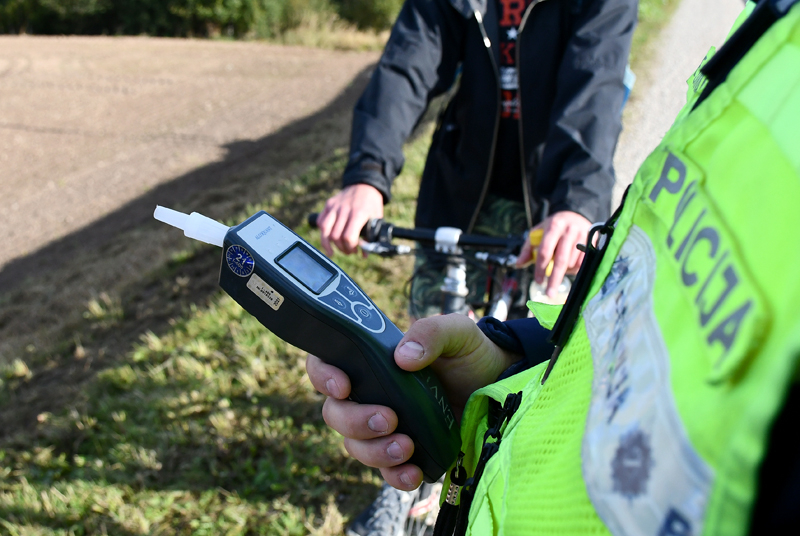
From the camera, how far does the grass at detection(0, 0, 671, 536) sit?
256cm

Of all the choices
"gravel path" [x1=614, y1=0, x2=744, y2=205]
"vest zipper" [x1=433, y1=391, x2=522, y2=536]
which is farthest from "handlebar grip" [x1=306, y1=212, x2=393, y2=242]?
"gravel path" [x1=614, y1=0, x2=744, y2=205]

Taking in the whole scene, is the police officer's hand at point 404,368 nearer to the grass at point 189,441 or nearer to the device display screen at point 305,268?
the device display screen at point 305,268

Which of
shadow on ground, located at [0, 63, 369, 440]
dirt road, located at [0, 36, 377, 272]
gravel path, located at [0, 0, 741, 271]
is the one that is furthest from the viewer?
dirt road, located at [0, 36, 377, 272]

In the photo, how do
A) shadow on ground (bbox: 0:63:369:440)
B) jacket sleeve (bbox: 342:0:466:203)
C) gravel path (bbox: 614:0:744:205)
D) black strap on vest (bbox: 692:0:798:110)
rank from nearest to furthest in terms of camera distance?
black strap on vest (bbox: 692:0:798:110) → jacket sleeve (bbox: 342:0:466:203) → shadow on ground (bbox: 0:63:369:440) → gravel path (bbox: 614:0:744:205)

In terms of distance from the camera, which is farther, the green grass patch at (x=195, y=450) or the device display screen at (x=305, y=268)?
the green grass patch at (x=195, y=450)

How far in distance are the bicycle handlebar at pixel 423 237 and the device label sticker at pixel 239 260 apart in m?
0.76

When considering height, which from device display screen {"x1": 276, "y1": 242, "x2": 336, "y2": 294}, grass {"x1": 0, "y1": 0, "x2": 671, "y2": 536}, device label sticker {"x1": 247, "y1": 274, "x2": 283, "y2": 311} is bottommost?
grass {"x1": 0, "y1": 0, "x2": 671, "y2": 536}

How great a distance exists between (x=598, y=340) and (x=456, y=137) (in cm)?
188

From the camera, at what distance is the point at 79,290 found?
19.1ft

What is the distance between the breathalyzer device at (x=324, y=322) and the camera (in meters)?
1.15

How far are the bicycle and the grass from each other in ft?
1.64

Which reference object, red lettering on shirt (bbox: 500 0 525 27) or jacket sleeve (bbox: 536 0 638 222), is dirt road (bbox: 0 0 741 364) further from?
jacket sleeve (bbox: 536 0 638 222)

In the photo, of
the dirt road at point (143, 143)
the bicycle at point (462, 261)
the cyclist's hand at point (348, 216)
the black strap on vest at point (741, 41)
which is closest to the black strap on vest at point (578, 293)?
the black strap on vest at point (741, 41)

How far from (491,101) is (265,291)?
4.84 feet
